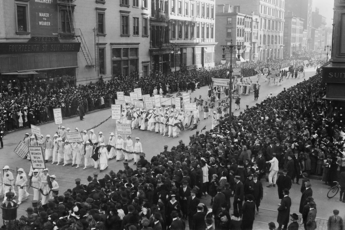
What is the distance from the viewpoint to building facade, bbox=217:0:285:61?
97.2 m

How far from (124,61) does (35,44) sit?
14.5 meters

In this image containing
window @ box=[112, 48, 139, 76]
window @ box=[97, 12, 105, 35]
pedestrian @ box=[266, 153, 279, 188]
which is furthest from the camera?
window @ box=[112, 48, 139, 76]

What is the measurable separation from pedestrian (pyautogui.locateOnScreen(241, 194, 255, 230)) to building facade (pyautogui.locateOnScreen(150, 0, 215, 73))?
136 ft

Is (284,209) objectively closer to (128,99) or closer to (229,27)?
(128,99)

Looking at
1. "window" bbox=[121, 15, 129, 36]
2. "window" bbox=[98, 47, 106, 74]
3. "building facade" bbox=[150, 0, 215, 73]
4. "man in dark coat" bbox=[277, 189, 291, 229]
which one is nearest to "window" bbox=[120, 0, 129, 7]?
"window" bbox=[121, 15, 129, 36]

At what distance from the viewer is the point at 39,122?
95.6ft

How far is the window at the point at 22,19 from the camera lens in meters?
33.9

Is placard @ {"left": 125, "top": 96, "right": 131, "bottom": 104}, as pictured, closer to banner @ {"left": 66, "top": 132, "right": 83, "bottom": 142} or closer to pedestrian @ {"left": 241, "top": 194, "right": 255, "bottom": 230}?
banner @ {"left": 66, "top": 132, "right": 83, "bottom": 142}

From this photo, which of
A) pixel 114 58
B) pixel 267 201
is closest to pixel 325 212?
pixel 267 201

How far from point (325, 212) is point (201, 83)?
3875cm

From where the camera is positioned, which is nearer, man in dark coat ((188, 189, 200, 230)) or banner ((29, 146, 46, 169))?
man in dark coat ((188, 189, 200, 230))

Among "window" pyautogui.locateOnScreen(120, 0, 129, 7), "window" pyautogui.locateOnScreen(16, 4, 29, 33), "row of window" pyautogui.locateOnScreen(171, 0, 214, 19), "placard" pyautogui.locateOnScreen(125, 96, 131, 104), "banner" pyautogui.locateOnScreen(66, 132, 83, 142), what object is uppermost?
"row of window" pyautogui.locateOnScreen(171, 0, 214, 19)

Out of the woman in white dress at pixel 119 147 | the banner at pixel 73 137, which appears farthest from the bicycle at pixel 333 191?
the banner at pixel 73 137

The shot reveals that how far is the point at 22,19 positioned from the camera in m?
34.3
